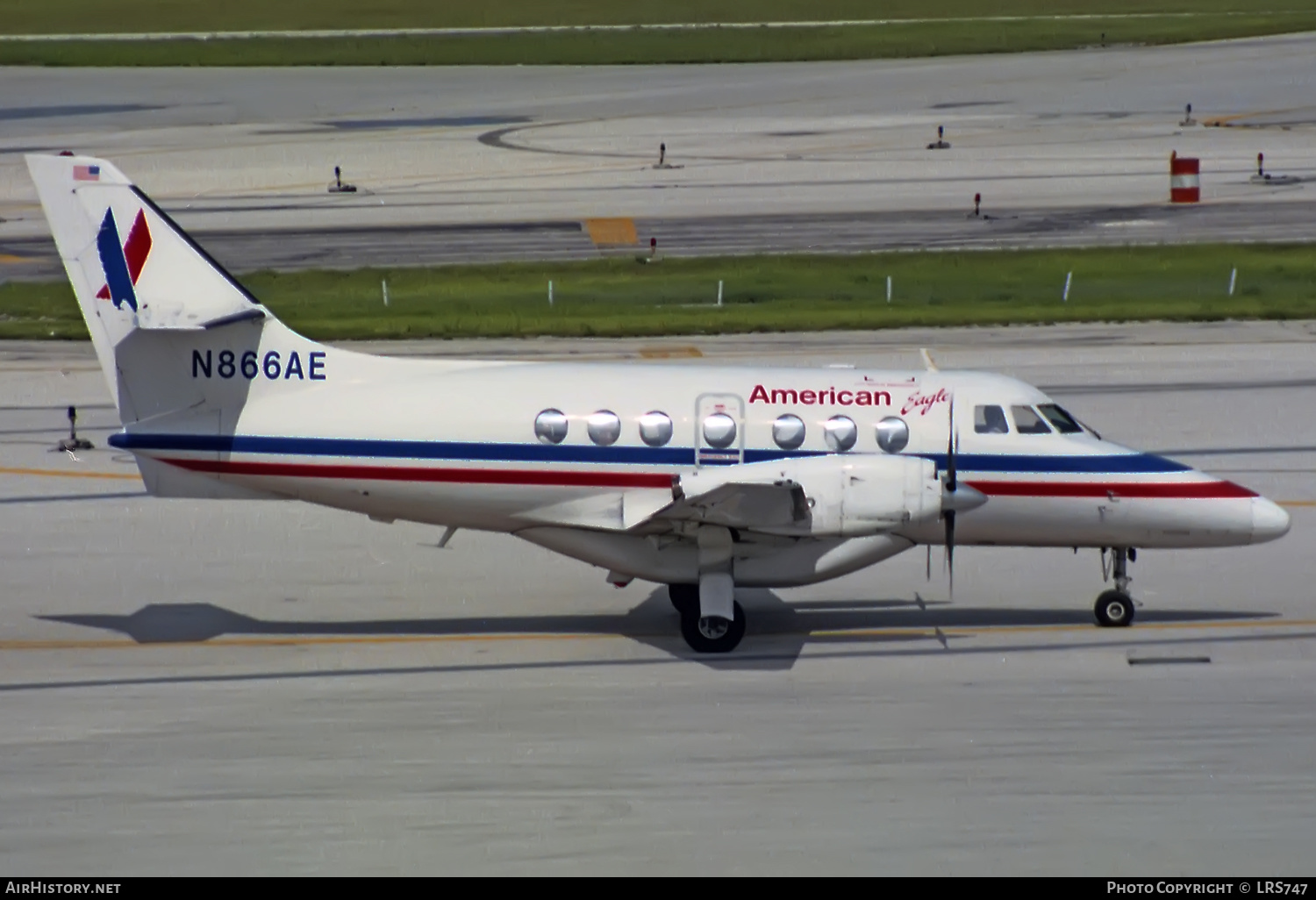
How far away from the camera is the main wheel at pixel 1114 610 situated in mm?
21188

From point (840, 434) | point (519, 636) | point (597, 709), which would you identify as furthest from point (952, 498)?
point (519, 636)

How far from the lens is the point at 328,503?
2095 cm

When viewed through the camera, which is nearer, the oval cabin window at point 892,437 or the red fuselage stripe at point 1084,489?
the oval cabin window at point 892,437

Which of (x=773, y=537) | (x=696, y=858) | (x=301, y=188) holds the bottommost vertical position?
(x=696, y=858)

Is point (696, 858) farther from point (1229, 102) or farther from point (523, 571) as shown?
point (1229, 102)

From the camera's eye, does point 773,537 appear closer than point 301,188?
Yes

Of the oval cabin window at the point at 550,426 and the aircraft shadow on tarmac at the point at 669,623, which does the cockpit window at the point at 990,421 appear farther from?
the oval cabin window at the point at 550,426

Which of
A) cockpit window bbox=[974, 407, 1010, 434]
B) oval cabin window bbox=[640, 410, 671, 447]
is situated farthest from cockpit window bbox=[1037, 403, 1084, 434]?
oval cabin window bbox=[640, 410, 671, 447]

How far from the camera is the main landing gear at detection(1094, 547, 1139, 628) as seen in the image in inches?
834

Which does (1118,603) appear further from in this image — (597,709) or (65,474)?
(65,474)

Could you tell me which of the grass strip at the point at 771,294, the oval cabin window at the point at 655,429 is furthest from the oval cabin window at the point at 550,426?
the grass strip at the point at 771,294

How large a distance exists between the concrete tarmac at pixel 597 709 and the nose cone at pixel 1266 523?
116 cm

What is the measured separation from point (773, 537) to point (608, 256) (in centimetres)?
3124

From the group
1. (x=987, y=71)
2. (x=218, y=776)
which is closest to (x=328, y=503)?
(x=218, y=776)
